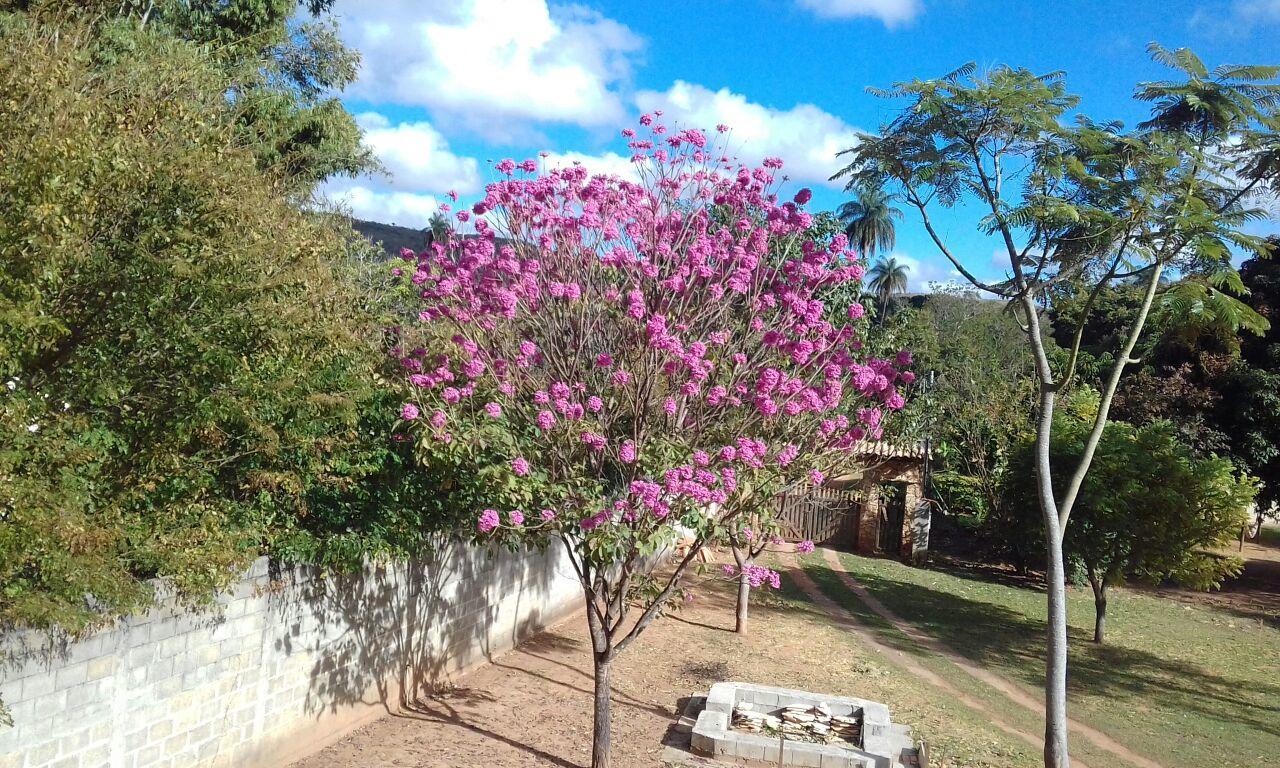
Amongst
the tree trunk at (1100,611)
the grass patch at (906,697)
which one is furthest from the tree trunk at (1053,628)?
the tree trunk at (1100,611)

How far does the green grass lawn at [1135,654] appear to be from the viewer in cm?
1038

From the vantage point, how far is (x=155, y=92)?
22.0ft

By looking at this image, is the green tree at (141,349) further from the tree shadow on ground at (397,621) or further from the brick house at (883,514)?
the brick house at (883,514)

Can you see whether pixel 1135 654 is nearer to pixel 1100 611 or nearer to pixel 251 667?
pixel 1100 611

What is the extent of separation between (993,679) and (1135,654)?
3.50m

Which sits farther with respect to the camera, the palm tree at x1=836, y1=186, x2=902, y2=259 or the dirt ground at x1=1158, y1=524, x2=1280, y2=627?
the palm tree at x1=836, y1=186, x2=902, y2=259

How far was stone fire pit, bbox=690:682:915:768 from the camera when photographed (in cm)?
802

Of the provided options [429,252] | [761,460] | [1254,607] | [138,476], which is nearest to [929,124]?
[761,460]

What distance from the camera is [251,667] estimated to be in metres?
6.70

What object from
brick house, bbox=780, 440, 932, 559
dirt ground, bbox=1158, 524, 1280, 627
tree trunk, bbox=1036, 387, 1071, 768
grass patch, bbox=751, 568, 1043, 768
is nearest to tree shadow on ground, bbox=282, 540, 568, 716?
grass patch, bbox=751, 568, 1043, 768

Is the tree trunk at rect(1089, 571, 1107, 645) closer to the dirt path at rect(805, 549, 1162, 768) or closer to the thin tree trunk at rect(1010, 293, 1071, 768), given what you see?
the dirt path at rect(805, 549, 1162, 768)

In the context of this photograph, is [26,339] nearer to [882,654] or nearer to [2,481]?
[2,481]

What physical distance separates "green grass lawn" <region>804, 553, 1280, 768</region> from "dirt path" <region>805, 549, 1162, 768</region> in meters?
0.19

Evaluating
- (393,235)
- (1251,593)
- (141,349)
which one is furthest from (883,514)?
(393,235)
